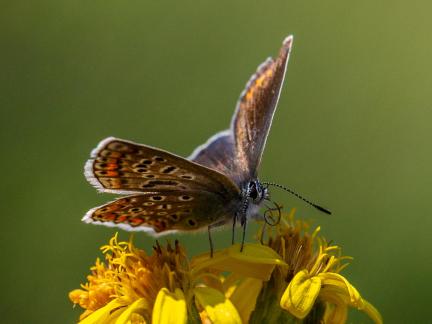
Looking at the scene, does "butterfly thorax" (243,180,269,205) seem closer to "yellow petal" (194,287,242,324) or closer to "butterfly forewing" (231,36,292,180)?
"butterfly forewing" (231,36,292,180)

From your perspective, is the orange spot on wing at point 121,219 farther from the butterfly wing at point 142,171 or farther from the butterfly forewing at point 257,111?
the butterfly forewing at point 257,111

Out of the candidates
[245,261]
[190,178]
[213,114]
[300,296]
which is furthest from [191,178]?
[213,114]

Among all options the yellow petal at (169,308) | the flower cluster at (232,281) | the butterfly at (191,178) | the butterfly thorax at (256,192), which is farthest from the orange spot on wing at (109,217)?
the butterfly thorax at (256,192)

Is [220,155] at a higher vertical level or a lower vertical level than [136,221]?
higher

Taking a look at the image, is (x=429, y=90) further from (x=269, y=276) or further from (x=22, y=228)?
(x=269, y=276)

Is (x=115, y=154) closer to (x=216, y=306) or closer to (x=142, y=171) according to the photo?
(x=142, y=171)
